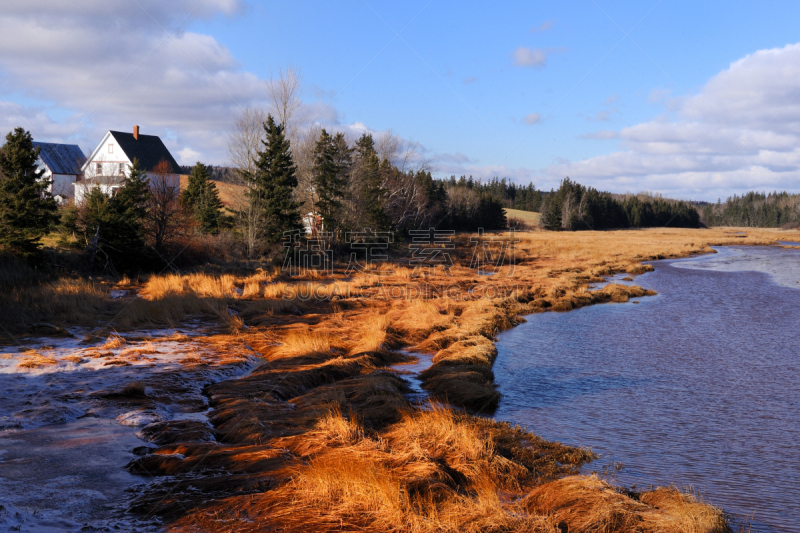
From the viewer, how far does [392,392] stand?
31.3 feet

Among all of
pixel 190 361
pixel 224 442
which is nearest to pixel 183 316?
pixel 190 361

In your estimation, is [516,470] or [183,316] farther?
[183,316]

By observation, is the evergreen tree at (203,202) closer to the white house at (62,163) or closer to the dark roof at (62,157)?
the white house at (62,163)

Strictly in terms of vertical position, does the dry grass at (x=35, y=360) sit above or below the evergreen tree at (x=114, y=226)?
below

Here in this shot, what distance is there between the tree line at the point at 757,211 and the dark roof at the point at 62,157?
150 meters

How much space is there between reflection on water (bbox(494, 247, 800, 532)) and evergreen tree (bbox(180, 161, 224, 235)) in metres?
22.1

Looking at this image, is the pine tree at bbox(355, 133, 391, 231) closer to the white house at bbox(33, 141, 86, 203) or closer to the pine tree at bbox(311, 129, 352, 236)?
the pine tree at bbox(311, 129, 352, 236)

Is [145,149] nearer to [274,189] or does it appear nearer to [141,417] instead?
[274,189]

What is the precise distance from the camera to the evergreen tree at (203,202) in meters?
33.3

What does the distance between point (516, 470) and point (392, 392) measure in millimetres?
3217

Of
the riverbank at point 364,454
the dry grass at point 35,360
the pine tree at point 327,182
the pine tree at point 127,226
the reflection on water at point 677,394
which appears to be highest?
the pine tree at point 327,182

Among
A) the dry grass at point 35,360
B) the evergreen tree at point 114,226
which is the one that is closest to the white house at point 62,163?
the evergreen tree at point 114,226

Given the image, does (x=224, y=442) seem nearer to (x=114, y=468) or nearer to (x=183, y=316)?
(x=114, y=468)

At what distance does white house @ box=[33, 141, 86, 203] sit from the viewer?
169ft
